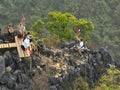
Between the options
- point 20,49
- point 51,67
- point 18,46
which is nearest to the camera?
point 20,49

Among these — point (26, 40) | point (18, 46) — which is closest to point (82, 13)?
point (18, 46)

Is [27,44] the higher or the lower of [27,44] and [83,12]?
the higher

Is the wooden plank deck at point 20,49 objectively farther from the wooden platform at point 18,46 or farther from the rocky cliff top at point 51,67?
the rocky cliff top at point 51,67

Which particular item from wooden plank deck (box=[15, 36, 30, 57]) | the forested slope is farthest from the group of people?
the forested slope

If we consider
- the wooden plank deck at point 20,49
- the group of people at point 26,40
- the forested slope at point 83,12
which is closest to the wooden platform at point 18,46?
the wooden plank deck at point 20,49

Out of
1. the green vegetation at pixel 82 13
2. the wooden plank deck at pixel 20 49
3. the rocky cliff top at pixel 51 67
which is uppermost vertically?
the wooden plank deck at pixel 20 49

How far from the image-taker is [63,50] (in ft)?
87.7

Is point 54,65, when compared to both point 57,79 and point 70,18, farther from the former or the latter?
point 70,18

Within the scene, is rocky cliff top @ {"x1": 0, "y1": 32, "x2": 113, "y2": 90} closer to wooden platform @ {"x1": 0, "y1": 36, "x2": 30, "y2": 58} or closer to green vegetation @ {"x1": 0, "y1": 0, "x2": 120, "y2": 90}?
wooden platform @ {"x1": 0, "y1": 36, "x2": 30, "y2": 58}

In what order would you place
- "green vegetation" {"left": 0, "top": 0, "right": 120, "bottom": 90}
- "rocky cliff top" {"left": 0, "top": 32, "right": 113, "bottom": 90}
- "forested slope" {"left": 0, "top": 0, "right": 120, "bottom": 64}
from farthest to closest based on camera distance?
"forested slope" {"left": 0, "top": 0, "right": 120, "bottom": 64}
"green vegetation" {"left": 0, "top": 0, "right": 120, "bottom": 90}
"rocky cliff top" {"left": 0, "top": 32, "right": 113, "bottom": 90}

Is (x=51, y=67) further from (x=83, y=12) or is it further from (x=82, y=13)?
(x=83, y=12)

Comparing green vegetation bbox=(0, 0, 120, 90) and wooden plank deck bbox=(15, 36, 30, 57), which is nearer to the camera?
wooden plank deck bbox=(15, 36, 30, 57)

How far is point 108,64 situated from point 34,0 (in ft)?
155

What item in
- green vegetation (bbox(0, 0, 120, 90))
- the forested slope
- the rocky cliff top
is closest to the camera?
the rocky cliff top
